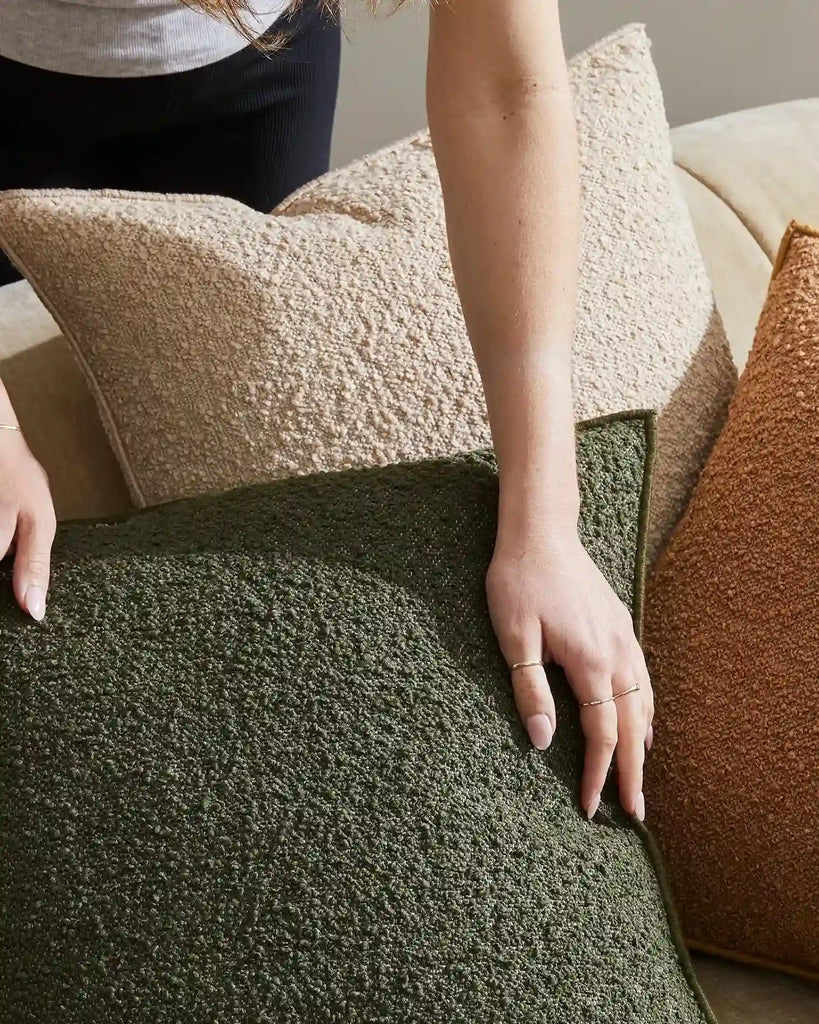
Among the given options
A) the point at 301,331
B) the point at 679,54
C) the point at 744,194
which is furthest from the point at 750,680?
the point at 679,54

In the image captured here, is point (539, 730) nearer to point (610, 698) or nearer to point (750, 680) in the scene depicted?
point (610, 698)

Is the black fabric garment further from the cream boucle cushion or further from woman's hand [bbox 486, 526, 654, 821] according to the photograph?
woman's hand [bbox 486, 526, 654, 821]

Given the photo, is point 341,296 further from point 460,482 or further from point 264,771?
point 264,771

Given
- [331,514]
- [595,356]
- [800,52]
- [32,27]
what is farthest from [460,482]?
[800,52]

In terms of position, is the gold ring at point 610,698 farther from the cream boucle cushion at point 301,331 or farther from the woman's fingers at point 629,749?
the cream boucle cushion at point 301,331

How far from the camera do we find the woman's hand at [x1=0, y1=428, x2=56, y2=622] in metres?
0.67

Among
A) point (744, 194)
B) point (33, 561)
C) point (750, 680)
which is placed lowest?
point (750, 680)

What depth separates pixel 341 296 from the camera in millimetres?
824

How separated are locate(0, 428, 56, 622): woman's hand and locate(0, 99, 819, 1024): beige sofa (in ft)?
0.47

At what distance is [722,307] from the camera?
1.16m

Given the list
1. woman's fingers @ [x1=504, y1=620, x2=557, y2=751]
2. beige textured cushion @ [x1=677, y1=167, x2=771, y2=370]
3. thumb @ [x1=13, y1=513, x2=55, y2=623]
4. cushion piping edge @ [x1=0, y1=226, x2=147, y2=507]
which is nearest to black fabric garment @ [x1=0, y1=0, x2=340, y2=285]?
cushion piping edge @ [x1=0, y1=226, x2=147, y2=507]

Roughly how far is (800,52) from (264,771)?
1509mm

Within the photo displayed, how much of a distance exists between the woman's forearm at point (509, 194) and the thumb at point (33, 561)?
0.99 ft

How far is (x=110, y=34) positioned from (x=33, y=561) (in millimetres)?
580
